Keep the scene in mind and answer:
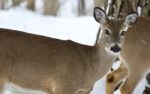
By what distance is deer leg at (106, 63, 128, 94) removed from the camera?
10.1 meters

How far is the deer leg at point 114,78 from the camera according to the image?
Result: 10.1 metres

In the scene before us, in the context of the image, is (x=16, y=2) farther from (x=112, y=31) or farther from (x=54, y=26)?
(x=112, y=31)

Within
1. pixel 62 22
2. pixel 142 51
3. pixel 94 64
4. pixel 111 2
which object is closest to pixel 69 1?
pixel 62 22

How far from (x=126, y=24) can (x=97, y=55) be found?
1.78ft

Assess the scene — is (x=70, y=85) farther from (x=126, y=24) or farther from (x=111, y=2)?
(x=111, y=2)

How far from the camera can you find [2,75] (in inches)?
324

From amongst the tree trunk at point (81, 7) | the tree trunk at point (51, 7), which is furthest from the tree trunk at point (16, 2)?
the tree trunk at point (81, 7)

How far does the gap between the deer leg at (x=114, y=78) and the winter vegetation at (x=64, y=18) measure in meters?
0.16

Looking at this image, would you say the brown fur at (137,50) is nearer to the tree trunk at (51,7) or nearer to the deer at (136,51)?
the deer at (136,51)

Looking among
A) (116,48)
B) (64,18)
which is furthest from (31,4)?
(116,48)

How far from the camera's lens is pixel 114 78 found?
33.5 feet

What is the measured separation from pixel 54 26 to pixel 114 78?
4.19 m

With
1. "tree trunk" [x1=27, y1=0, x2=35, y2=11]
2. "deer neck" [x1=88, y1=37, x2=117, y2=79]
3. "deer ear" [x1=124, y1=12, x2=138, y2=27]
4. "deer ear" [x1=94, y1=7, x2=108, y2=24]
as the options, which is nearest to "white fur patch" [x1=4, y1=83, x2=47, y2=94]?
"deer neck" [x1=88, y1=37, x2=117, y2=79]

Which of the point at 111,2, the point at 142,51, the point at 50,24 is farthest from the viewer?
the point at 50,24
